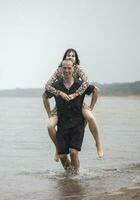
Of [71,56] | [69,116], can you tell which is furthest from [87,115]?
[71,56]

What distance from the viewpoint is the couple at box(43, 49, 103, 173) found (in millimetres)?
10242

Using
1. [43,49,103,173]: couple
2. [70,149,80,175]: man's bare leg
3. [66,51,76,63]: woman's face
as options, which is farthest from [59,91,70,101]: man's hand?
[70,149,80,175]: man's bare leg

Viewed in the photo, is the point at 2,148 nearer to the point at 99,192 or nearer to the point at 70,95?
the point at 70,95

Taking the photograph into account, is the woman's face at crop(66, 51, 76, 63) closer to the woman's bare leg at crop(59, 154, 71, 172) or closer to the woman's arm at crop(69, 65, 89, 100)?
the woman's arm at crop(69, 65, 89, 100)

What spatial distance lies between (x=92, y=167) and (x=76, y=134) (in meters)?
2.11

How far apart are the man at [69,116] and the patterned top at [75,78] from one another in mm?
63

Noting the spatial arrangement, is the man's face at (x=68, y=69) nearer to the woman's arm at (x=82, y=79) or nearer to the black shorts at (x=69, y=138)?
the woman's arm at (x=82, y=79)

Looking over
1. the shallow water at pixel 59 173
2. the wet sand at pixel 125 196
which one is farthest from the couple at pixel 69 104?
the wet sand at pixel 125 196

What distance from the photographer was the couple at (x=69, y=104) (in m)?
10.2

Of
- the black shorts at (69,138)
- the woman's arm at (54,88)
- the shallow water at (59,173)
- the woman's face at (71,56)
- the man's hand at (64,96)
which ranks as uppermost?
the woman's face at (71,56)

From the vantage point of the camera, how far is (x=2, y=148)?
16.5 metres

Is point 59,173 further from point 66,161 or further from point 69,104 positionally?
point 69,104

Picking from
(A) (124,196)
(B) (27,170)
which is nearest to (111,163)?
(B) (27,170)

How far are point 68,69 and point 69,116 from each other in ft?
2.45
